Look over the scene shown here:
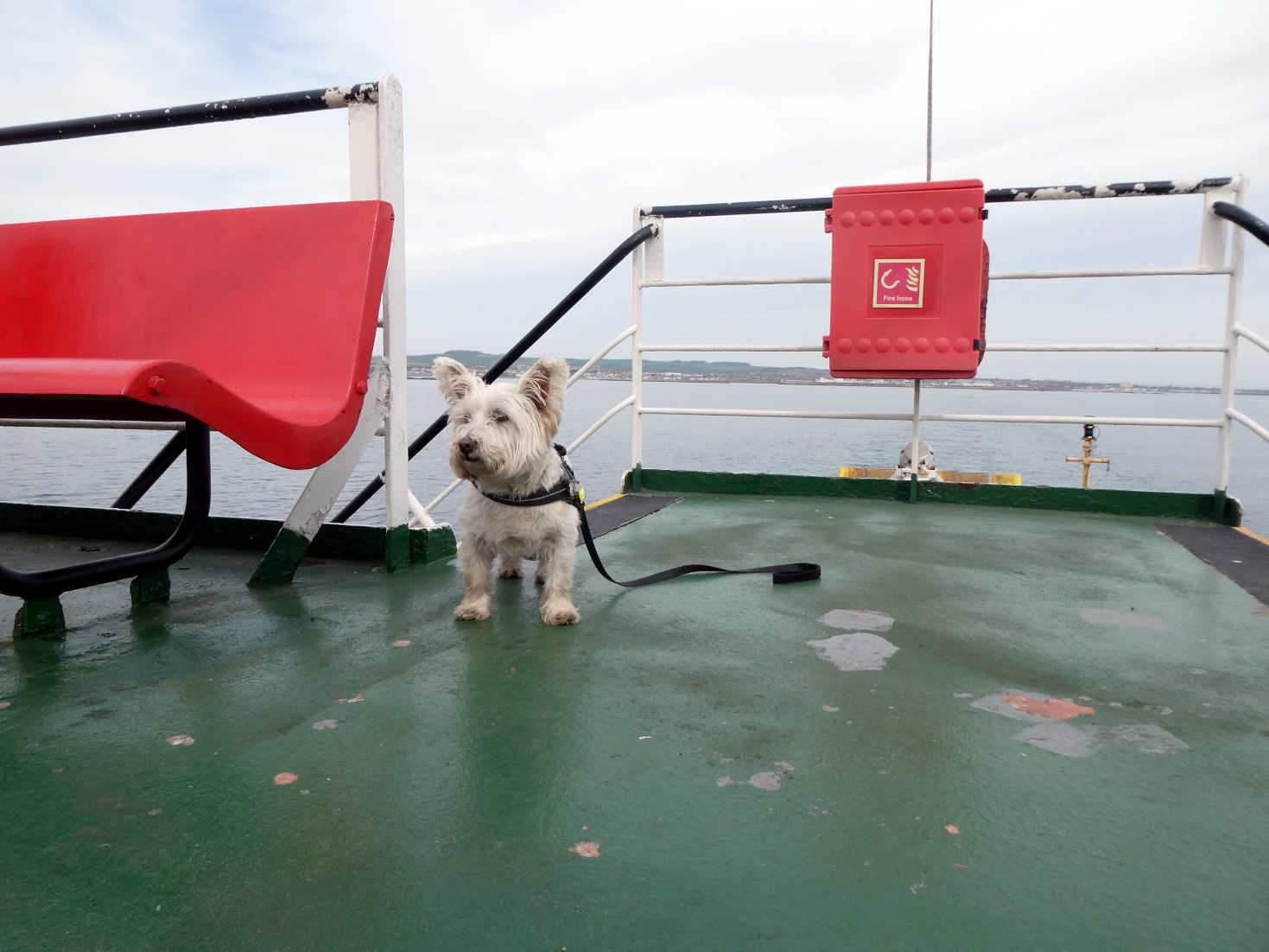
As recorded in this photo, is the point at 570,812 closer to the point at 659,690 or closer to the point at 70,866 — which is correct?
the point at 659,690

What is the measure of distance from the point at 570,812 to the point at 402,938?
1.08 feet

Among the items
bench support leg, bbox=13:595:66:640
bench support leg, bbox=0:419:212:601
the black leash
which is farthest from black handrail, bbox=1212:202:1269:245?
bench support leg, bbox=13:595:66:640

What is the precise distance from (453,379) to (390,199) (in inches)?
27.3

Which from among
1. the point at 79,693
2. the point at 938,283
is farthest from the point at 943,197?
the point at 79,693

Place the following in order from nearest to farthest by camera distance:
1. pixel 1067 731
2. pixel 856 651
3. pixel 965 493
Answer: pixel 1067 731
pixel 856 651
pixel 965 493

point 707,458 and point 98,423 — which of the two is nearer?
point 98,423

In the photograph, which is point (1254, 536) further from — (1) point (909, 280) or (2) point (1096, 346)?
(1) point (909, 280)

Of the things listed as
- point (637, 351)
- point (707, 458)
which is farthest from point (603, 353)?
point (707, 458)

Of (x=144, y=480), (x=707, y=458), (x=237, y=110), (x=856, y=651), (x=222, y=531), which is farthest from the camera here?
(x=707, y=458)

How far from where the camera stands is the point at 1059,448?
19.4 meters

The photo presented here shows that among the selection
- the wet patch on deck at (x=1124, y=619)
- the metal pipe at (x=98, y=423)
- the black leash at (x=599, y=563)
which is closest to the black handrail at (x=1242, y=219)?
the wet patch on deck at (x=1124, y=619)

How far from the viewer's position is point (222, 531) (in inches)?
123

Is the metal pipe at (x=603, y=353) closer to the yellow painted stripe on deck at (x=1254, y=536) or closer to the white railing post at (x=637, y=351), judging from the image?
the white railing post at (x=637, y=351)

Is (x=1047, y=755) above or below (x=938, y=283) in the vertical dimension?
below
